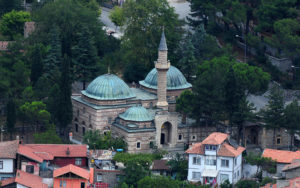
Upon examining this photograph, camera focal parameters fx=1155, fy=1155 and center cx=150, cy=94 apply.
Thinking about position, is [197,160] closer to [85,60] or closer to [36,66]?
[85,60]

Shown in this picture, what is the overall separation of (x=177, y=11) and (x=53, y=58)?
109 ft

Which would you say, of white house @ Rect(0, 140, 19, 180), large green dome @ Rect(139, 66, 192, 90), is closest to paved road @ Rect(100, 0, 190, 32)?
large green dome @ Rect(139, 66, 192, 90)

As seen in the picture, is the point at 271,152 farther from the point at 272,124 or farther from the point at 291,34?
the point at 291,34

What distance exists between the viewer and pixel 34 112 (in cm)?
11956

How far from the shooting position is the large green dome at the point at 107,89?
395 feet

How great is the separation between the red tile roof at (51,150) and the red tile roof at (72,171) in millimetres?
3403

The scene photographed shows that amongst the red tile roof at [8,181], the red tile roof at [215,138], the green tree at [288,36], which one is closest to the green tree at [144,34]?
the green tree at [288,36]

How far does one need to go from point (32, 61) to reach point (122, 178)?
27.3 metres

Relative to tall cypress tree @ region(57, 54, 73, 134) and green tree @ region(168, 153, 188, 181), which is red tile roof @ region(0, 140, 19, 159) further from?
green tree @ region(168, 153, 188, 181)

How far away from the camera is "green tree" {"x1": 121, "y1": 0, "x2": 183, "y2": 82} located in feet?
447

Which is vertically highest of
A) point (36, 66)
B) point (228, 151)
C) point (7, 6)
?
point (7, 6)

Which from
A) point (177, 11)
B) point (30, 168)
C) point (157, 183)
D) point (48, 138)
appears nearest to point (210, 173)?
point (157, 183)

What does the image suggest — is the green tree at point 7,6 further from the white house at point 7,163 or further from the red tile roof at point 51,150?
the white house at point 7,163

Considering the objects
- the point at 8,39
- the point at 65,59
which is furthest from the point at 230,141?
the point at 8,39
